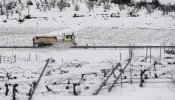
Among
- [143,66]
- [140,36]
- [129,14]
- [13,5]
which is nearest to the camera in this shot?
[143,66]

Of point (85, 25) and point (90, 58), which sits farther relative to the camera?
point (85, 25)

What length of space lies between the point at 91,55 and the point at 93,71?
10.2 m

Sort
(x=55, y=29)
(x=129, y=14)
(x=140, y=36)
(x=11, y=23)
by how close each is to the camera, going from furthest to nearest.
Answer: (x=129, y=14) < (x=11, y=23) < (x=55, y=29) < (x=140, y=36)

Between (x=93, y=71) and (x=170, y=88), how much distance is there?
1.66 m

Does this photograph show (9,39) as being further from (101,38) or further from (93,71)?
(93,71)

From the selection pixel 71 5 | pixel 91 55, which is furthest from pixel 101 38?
pixel 71 5

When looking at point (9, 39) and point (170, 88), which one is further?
point (9, 39)

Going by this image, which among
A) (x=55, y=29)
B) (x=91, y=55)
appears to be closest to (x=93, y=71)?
(x=91, y=55)

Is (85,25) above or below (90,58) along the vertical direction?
above

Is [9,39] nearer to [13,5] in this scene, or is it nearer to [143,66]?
[143,66]

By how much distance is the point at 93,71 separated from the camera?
8.91 metres

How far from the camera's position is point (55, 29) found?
36156 millimetres

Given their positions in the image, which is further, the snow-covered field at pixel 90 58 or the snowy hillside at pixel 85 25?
the snowy hillside at pixel 85 25

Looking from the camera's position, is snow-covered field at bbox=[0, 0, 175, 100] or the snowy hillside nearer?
snow-covered field at bbox=[0, 0, 175, 100]
